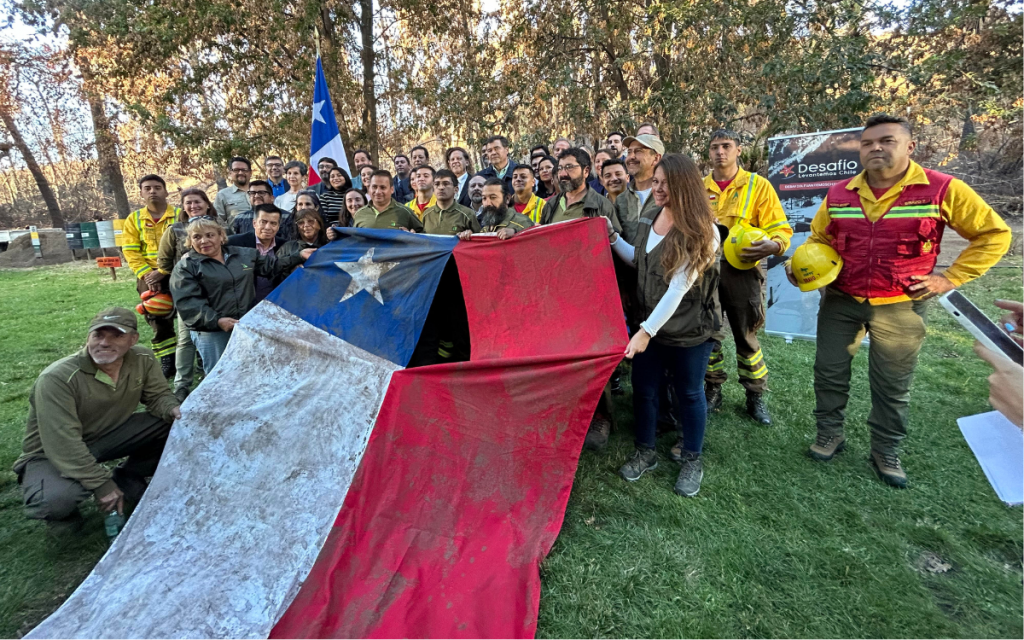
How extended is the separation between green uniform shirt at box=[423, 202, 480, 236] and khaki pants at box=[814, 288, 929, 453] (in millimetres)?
2650

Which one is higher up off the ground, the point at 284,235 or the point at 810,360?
the point at 284,235

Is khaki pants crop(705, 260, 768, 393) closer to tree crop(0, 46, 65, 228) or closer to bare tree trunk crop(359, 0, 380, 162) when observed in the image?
bare tree trunk crop(359, 0, 380, 162)

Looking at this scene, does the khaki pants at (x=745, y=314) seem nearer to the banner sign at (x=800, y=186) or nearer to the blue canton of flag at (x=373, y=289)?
the banner sign at (x=800, y=186)

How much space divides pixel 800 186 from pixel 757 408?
3.00 meters

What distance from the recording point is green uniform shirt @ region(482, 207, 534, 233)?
3.83 metres

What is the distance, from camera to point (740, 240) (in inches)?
140

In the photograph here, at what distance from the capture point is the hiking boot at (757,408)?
4.07 meters

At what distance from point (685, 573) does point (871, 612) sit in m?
0.77

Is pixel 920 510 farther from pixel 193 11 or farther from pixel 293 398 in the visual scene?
pixel 193 11

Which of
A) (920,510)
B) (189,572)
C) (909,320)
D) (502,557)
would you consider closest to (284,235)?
(189,572)

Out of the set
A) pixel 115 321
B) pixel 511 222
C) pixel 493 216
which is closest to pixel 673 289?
pixel 511 222

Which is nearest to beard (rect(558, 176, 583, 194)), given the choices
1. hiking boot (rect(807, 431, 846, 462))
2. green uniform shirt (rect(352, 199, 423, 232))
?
green uniform shirt (rect(352, 199, 423, 232))

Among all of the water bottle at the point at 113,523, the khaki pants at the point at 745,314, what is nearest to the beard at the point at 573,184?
the khaki pants at the point at 745,314

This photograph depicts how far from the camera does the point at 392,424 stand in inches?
115
